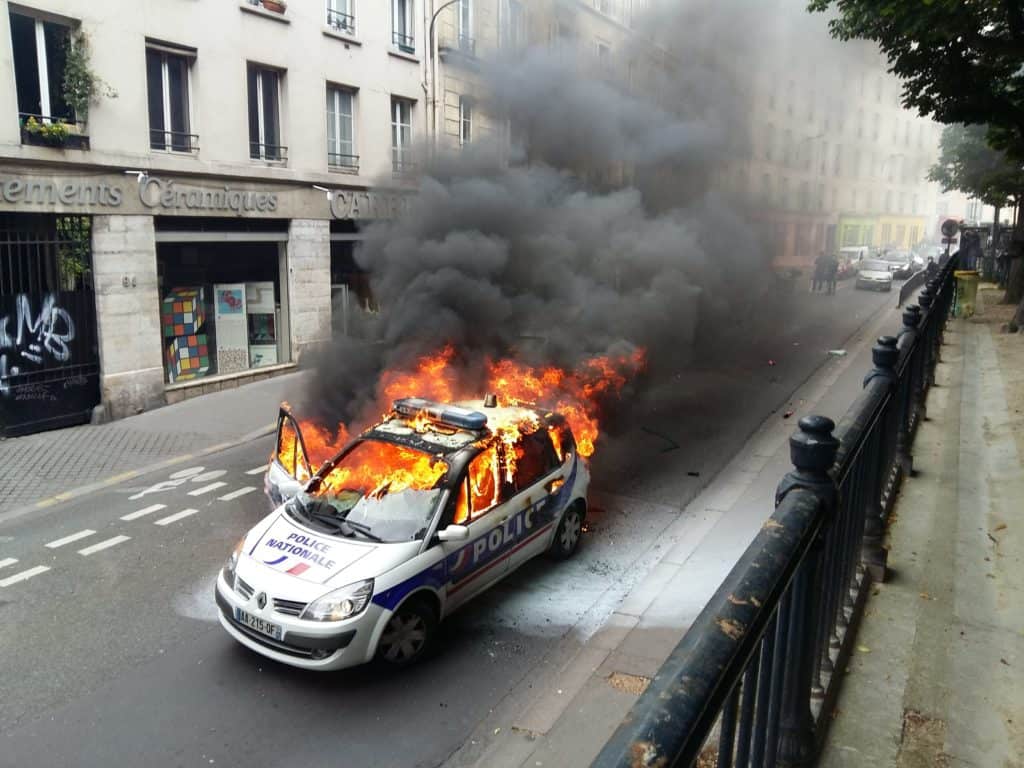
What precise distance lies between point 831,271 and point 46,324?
24.3 meters

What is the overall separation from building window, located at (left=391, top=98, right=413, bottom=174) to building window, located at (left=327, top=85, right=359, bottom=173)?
101 cm

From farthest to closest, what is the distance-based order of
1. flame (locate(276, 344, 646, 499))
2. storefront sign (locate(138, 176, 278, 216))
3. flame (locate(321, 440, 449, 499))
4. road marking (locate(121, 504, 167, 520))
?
storefront sign (locate(138, 176, 278, 216))
road marking (locate(121, 504, 167, 520))
flame (locate(276, 344, 646, 499))
flame (locate(321, 440, 449, 499))

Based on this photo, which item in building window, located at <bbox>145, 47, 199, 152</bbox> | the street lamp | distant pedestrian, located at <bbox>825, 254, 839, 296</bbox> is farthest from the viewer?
distant pedestrian, located at <bbox>825, 254, 839, 296</bbox>

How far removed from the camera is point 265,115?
1505 centimetres

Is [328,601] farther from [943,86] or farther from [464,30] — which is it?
[464,30]

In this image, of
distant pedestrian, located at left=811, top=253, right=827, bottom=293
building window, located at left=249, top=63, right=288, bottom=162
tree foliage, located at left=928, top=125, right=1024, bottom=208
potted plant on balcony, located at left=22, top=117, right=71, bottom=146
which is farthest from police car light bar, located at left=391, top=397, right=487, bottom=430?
distant pedestrian, located at left=811, top=253, right=827, bottom=293

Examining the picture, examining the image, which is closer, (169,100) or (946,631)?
(946,631)

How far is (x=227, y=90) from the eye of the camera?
1395cm

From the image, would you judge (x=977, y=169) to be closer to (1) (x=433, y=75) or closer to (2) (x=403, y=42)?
(1) (x=433, y=75)

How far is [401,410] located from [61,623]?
306 centimetres

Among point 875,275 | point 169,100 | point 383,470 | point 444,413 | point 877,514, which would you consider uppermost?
point 169,100

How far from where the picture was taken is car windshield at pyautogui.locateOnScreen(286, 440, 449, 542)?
223 inches

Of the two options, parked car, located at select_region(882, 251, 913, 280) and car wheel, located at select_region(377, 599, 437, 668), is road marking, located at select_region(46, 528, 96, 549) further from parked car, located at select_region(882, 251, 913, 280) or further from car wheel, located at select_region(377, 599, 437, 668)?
parked car, located at select_region(882, 251, 913, 280)

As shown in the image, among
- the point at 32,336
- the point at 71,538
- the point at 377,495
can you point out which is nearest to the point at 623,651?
the point at 377,495
